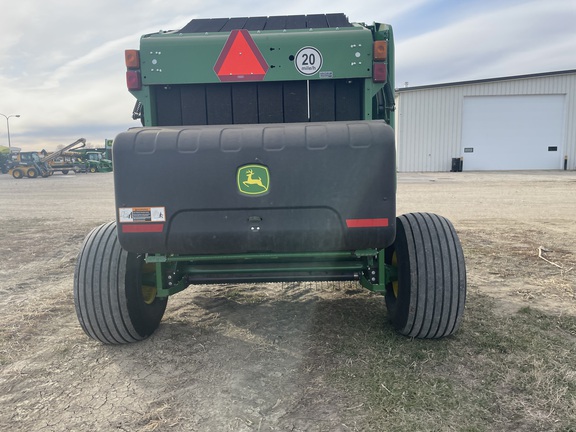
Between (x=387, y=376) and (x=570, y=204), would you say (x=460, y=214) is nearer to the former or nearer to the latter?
(x=570, y=204)

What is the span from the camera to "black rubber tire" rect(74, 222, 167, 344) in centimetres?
320

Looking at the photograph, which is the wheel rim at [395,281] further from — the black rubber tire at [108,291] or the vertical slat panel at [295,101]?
the black rubber tire at [108,291]

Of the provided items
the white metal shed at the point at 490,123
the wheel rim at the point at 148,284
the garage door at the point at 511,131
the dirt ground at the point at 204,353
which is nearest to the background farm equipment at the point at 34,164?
the white metal shed at the point at 490,123

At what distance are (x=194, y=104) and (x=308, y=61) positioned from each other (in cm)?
89

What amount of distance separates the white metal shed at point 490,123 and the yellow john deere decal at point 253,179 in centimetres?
2521

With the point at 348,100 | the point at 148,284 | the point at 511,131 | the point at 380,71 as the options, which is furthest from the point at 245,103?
the point at 511,131

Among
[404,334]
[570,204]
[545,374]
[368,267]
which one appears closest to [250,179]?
[368,267]

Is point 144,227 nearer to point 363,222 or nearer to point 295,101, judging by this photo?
point 363,222

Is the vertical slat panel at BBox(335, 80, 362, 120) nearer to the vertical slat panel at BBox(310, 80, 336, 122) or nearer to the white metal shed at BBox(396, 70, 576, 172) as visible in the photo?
the vertical slat panel at BBox(310, 80, 336, 122)

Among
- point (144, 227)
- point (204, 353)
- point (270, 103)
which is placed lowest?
point (204, 353)

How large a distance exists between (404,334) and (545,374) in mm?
915

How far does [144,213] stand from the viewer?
2.60 metres

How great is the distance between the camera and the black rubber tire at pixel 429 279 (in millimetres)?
3117

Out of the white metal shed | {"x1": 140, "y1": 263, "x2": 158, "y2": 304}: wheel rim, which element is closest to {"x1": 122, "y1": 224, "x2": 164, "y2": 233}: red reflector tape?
{"x1": 140, "y1": 263, "x2": 158, "y2": 304}: wheel rim
